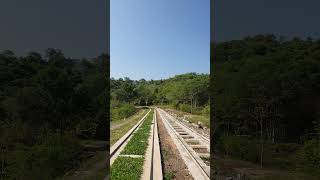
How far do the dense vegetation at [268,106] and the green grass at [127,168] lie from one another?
3.07m

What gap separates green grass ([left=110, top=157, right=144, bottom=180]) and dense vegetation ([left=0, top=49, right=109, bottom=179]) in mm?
1124

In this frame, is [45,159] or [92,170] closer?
[45,159]

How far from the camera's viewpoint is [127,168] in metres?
8.28

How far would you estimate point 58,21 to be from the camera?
13133 mm

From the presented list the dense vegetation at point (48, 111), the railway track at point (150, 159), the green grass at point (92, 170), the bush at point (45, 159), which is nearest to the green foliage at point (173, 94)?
the dense vegetation at point (48, 111)

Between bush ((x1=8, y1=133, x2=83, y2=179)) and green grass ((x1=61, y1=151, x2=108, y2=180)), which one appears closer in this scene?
green grass ((x1=61, y1=151, x2=108, y2=180))

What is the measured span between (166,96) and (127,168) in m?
51.4

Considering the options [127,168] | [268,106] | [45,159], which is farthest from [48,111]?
[268,106]

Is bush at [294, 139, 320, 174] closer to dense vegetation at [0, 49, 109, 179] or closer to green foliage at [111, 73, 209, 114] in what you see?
dense vegetation at [0, 49, 109, 179]

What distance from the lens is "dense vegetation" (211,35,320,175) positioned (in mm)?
11046

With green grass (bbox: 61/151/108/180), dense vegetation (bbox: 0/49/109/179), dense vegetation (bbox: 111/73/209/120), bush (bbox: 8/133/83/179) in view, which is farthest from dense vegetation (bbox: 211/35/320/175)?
dense vegetation (bbox: 111/73/209/120)

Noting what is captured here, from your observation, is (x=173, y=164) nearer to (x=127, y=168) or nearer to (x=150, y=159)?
(x=150, y=159)

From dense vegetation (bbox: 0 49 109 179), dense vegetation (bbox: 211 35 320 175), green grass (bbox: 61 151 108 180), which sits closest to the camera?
green grass (bbox: 61 151 108 180)

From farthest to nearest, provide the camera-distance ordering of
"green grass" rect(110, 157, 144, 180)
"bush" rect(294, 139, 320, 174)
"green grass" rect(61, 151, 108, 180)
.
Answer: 1. "bush" rect(294, 139, 320, 174)
2. "green grass" rect(61, 151, 108, 180)
3. "green grass" rect(110, 157, 144, 180)
